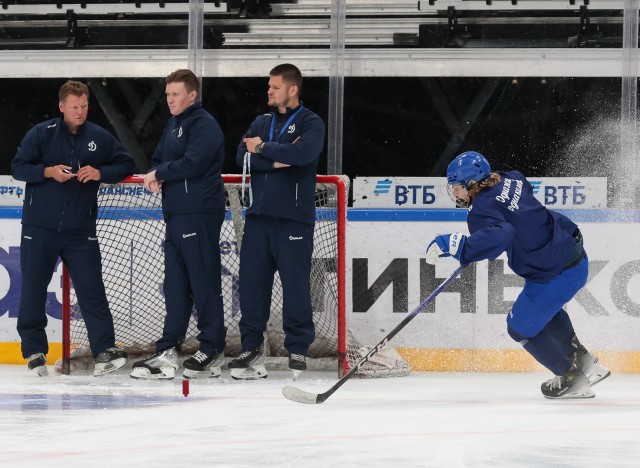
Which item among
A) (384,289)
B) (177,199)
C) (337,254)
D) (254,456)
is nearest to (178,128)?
(177,199)

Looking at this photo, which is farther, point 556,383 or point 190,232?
point 190,232

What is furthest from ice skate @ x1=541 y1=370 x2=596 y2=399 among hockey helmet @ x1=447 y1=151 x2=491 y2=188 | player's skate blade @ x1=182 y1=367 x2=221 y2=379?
player's skate blade @ x1=182 y1=367 x2=221 y2=379

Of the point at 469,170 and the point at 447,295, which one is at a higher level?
the point at 469,170

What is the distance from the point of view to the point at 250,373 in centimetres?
489

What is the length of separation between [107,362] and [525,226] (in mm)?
1994

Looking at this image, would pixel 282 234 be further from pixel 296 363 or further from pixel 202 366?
pixel 202 366

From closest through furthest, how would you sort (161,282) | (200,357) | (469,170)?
(469,170) → (200,357) → (161,282)

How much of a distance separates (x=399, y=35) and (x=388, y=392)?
336 cm

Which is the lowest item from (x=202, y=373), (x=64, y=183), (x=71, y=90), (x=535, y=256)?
(x=202, y=373)

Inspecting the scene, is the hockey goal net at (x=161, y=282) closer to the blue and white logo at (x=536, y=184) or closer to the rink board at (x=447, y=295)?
the rink board at (x=447, y=295)

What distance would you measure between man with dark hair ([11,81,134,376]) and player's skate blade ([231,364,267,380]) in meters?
0.55

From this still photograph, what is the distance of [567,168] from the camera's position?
6.57m

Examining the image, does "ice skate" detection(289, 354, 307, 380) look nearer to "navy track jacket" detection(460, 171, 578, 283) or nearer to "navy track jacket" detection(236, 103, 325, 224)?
"navy track jacket" detection(236, 103, 325, 224)

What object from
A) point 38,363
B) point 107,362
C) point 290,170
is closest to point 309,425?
point 290,170
